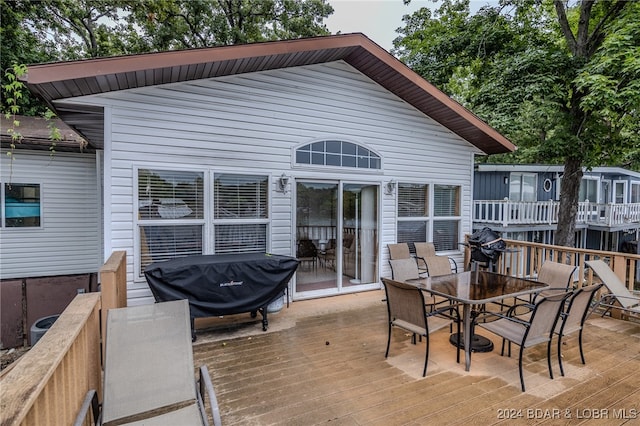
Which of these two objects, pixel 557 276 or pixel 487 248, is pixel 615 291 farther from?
pixel 487 248

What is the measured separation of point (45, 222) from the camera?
6977mm

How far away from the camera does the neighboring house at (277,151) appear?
4.23 m

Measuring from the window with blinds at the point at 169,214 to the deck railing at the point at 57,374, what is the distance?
1.75m

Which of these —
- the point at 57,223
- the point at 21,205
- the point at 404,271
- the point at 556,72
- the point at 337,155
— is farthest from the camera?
the point at 556,72

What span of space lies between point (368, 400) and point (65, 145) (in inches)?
298

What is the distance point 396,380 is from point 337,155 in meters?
3.81

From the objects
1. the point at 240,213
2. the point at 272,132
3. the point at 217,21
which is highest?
the point at 217,21

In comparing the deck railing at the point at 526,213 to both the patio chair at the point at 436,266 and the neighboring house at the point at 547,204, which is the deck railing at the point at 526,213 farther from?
the patio chair at the point at 436,266

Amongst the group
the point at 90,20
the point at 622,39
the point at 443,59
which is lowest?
the point at 622,39

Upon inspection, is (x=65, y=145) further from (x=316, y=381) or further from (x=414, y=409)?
(x=414, y=409)

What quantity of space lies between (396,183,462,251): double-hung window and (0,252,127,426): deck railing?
5.29 meters

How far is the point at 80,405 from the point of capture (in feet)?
6.51

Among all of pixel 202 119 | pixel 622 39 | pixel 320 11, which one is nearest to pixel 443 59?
pixel 622 39

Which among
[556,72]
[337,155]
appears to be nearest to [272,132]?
[337,155]
